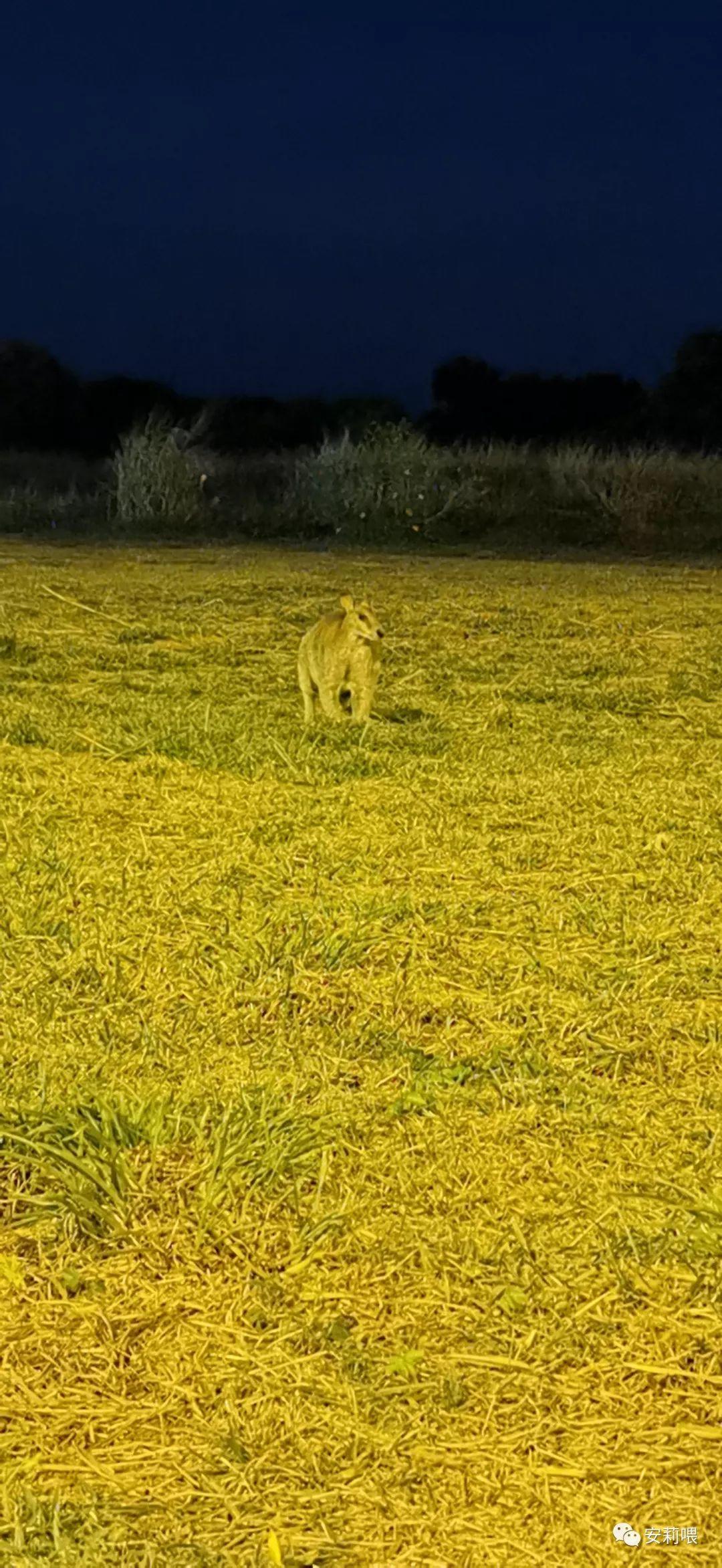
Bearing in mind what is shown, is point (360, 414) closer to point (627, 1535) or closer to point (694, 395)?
point (694, 395)

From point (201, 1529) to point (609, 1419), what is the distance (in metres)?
0.53

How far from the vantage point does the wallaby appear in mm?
5867

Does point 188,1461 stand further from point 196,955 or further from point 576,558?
point 576,558

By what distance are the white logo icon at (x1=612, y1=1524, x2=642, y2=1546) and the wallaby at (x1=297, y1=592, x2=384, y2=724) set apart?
13.4ft

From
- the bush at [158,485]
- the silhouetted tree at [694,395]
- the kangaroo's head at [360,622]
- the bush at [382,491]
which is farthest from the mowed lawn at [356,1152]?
the silhouetted tree at [694,395]

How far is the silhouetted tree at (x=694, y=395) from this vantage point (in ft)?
95.9

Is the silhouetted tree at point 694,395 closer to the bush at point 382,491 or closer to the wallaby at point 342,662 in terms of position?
the bush at point 382,491

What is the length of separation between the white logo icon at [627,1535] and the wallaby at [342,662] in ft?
13.4

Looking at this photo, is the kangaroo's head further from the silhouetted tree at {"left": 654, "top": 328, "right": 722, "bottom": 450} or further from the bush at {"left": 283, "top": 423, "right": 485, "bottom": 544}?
the silhouetted tree at {"left": 654, "top": 328, "right": 722, "bottom": 450}

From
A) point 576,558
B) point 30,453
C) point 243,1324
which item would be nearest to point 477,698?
point 243,1324

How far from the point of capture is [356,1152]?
277 cm

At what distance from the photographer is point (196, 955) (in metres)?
3.55

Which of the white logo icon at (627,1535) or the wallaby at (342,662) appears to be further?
the wallaby at (342,662)

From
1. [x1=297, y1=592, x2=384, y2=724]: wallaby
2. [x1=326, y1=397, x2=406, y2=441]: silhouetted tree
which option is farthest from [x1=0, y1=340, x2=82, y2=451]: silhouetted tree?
[x1=297, y1=592, x2=384, y2=724]: wallaby
